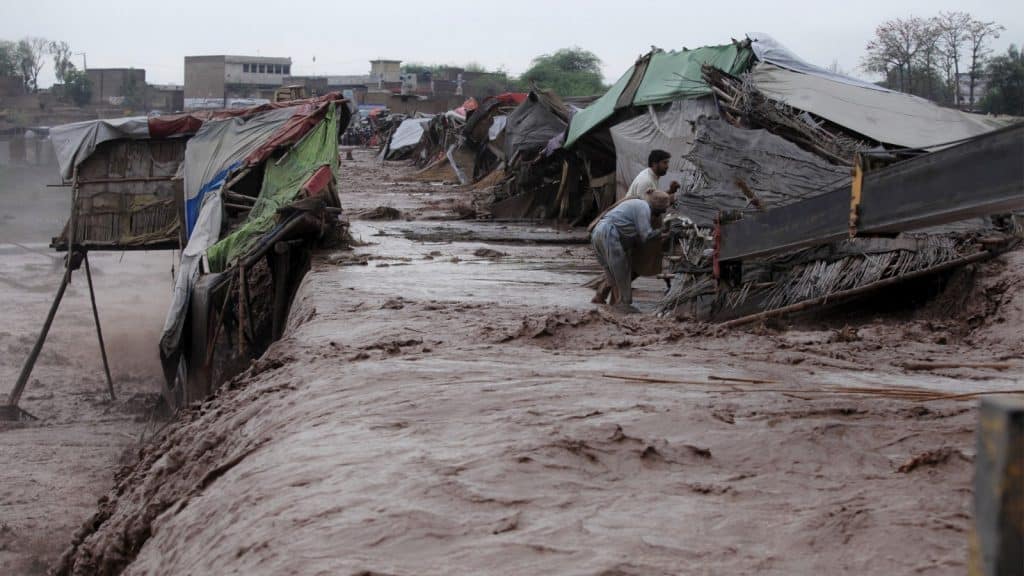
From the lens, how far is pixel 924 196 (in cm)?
470

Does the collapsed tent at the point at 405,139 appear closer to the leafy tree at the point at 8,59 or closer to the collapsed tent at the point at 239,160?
the collapsed tent at the point at 239,160

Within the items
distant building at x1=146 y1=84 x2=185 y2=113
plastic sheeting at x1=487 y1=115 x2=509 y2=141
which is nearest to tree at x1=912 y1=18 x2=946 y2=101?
plastic sheeting at x1=487 y1=115 x2=509 y2=141

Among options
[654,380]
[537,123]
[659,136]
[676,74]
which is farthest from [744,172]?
[537,123]

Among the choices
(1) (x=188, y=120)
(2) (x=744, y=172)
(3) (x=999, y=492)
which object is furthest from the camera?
(1) (x=188, y=120)

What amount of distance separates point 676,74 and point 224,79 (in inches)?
2504

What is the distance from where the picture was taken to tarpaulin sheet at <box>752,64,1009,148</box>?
34.2 feet

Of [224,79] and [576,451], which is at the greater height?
[224,79]

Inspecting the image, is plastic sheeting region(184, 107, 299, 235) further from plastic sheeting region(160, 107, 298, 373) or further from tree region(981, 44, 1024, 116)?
tree region(981, 44, 1024, 116)

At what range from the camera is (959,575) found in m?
2.61

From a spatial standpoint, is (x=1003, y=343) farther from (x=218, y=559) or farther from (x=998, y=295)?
(x=218, y=559)

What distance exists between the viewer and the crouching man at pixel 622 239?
874 cm

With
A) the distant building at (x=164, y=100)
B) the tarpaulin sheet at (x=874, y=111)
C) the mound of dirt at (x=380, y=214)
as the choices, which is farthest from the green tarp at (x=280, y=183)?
the distant building at (x=164, y=100)

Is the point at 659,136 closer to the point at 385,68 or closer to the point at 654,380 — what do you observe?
the point at 654,380

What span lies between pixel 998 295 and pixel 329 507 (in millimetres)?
5017
